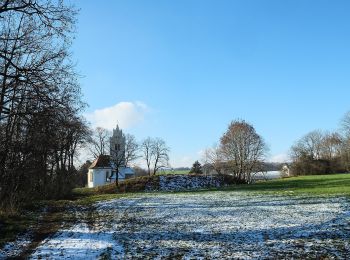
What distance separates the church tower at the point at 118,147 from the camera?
255 ft

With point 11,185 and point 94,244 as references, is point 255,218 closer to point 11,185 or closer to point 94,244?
point 94,244

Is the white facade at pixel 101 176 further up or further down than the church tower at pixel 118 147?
further down

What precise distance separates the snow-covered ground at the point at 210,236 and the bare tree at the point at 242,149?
58948 mm

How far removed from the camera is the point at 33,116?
54.3 ft

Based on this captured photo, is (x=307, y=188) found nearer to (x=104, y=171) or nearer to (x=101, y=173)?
(x=104, y=171)

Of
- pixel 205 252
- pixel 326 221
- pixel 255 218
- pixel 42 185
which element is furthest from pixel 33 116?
pixel 42 185

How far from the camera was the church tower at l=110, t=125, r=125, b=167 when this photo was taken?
77831 mm

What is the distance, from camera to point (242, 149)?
8125 centimetres

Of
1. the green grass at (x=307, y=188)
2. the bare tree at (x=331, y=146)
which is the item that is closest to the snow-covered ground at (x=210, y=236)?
the green grass at (x=307, y=188)

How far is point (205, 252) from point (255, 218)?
813cm

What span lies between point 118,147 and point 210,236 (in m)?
71.4

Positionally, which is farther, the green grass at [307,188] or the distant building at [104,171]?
the distant building at [104,171]

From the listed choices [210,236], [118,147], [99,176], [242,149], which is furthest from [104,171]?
[210,236]

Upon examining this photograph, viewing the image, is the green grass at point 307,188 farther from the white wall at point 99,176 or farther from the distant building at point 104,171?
the white wall at point 99,176
